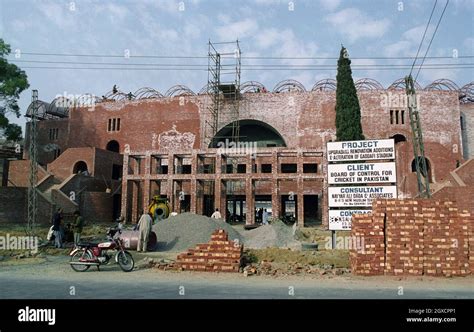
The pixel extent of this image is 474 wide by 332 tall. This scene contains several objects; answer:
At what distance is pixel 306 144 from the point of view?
37.2 meters

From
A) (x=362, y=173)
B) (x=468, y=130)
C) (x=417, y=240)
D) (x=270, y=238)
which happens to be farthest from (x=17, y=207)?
(x=468, y=130)

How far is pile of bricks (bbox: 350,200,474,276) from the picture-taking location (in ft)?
33.7

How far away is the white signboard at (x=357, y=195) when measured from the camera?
12.7m

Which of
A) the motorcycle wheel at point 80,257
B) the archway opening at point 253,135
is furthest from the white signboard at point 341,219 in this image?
the archway opening at point 253,135

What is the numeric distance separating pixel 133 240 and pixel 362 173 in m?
9.51

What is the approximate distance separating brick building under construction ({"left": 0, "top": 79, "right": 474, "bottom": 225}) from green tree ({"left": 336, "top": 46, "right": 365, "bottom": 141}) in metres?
2.61

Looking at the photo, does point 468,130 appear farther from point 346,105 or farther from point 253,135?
point 253,135

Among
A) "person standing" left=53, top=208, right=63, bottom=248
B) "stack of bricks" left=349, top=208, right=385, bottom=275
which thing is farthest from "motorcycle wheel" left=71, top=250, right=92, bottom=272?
"stack of bricks" left=349, top=208, right=385, bottom=275

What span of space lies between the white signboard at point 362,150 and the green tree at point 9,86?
82.3ft

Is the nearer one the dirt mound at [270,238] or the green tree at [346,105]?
the dirt mound at [270,238]

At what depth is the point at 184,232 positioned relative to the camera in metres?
18.2

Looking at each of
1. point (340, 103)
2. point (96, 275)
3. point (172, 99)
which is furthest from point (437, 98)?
point (96, 275)

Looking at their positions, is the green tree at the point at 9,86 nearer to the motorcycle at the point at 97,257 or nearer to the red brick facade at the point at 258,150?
the red brick facade at the point at 258,150

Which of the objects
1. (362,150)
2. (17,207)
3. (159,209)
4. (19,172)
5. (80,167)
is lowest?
(159,209)
